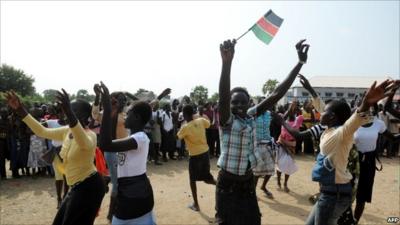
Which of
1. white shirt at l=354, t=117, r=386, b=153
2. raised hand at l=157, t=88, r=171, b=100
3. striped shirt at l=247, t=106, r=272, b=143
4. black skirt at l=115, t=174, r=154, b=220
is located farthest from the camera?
striped shirt at l=247, t=106, r=272, b=143

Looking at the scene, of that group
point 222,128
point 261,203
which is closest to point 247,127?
point 222,128

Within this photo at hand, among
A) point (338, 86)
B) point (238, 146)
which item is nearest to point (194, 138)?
point (238, 146)

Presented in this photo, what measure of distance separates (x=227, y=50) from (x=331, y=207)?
1.77m

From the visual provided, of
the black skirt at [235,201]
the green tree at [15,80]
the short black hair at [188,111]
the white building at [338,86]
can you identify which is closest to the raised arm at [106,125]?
the black skirt at [235,201]

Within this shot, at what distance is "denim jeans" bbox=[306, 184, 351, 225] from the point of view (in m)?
3.41

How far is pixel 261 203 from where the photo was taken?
714 cm

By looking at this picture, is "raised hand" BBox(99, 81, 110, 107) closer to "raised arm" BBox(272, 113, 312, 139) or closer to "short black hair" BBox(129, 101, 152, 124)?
"short black hair" BBox(129, 101, 152, 124)

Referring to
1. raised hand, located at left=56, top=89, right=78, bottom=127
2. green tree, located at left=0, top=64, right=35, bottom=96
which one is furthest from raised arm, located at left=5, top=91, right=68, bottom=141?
green tree, located at left=0, top=64, right=35, bottom=96

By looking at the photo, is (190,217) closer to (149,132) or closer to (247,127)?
(247,127)

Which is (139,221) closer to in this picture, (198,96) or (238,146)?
(238,146)

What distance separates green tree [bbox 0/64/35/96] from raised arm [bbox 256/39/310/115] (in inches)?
2147

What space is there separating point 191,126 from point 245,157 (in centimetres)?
341

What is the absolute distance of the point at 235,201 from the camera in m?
3.21

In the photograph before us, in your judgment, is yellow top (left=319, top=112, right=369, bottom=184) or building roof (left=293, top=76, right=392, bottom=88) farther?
building roof (left=293, top=76, right=392, bottom=88)
